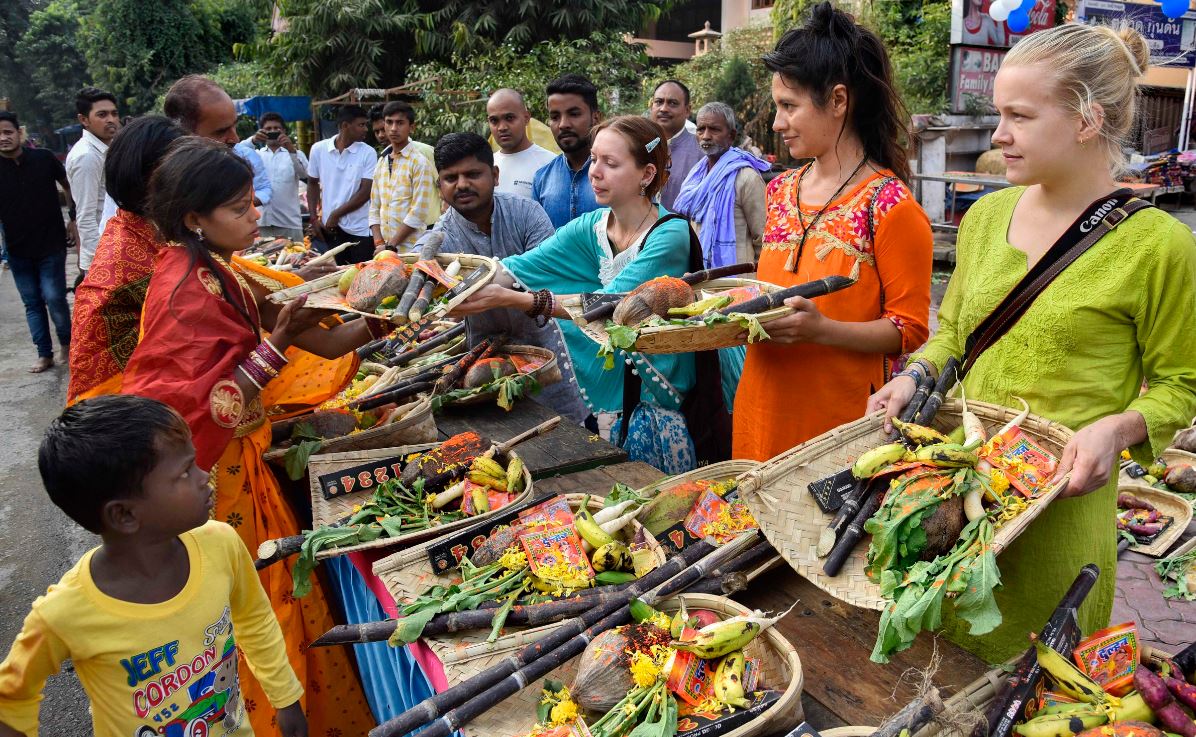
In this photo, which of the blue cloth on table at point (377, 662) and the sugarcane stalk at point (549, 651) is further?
the blue cloth on table at point (377, 662)

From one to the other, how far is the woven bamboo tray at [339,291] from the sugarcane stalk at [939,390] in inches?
63.7

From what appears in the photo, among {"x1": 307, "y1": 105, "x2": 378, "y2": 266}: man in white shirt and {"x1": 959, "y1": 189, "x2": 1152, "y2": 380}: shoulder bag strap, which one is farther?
{"x1": 307, "y1": 105, "x2": 378, "y2": 266}: man in white shirt

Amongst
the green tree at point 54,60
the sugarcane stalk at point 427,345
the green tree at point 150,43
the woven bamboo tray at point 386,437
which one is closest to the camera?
the woven bamboo tray at point 386,437

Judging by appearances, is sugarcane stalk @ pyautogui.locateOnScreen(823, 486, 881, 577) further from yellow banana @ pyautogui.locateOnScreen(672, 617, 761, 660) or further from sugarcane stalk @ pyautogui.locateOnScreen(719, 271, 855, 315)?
sugarcane stalk @ pyautogui.locateOnScreen(719, 271, 855, 315)

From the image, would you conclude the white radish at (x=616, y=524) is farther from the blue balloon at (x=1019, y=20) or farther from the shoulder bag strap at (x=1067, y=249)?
the blue balloon at (x=1019, y=20)

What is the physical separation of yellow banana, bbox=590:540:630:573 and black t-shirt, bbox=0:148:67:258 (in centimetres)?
821

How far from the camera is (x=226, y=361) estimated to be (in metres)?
2.60

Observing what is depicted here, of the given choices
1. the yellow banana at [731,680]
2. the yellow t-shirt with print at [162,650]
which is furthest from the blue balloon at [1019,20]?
the yellow t-shirt with print at [162,650]

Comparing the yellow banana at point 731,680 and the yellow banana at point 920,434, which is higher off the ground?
the yellow banana at point 920,434

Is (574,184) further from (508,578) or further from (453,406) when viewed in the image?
(508,578)

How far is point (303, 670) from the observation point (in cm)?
294

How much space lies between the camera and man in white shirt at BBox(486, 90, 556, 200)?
18.6 ft

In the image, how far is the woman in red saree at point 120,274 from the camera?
2.81 m

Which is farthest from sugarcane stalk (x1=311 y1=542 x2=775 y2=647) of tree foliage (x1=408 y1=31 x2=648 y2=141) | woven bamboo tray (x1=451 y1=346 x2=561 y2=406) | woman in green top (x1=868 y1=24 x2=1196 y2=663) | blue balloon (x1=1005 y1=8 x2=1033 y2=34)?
blue balloon (x1=1005 y1=8 x2=1033 y2=34)
